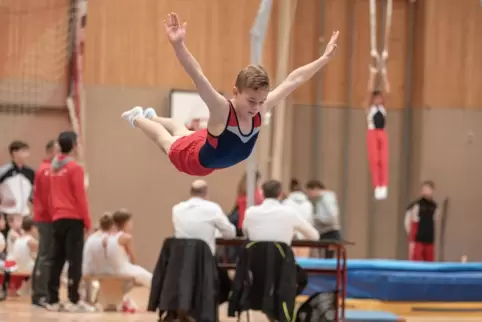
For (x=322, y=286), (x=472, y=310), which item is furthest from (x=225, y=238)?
(x=472, y=310)

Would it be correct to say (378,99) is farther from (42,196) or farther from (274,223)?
(42,196)

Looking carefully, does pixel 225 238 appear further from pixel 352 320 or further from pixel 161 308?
pixel 352 320

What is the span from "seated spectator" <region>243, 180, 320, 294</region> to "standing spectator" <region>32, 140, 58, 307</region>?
1965mm

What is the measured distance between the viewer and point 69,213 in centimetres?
776

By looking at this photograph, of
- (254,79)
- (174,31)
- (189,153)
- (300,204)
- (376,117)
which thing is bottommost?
(300,204)

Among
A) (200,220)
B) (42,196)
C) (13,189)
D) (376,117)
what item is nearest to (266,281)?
(200,220)

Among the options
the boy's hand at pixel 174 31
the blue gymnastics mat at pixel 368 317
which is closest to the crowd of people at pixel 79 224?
the blue gymnastics mat at pixel 368 317

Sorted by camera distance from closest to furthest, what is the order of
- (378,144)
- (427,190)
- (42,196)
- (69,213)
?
1. (69,213)
2. (42,196)
3. (378,144)
4. (427,190)

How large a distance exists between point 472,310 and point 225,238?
2.94 meters

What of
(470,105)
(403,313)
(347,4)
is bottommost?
(403,313)

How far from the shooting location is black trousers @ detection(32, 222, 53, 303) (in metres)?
7.86

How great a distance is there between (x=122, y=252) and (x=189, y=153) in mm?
3511

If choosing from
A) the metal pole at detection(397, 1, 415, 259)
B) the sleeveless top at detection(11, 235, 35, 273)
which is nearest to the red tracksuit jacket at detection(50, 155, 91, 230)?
the sleeveless top at detection(11, 235, 35, 273)

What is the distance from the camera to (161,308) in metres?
6.82
